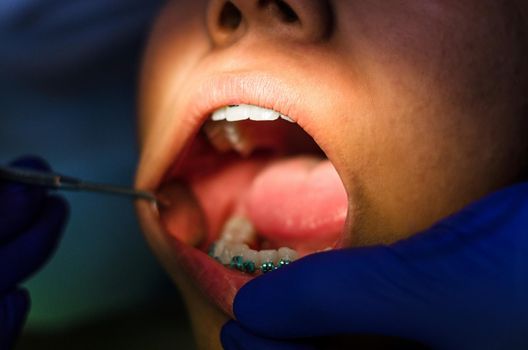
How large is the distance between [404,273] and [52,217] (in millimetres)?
754

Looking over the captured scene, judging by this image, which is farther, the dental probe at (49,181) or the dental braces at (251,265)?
the dental probe at (49,181)

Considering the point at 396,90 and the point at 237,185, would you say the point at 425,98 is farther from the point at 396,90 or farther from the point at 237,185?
the point at 237,185

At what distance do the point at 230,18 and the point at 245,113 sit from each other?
138mm

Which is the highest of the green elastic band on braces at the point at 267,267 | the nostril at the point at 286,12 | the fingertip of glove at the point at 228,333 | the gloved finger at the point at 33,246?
the nostril at the point at 286,12

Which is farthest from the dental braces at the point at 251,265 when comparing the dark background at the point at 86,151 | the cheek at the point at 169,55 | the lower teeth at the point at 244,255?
the dark background at the point at 86,151

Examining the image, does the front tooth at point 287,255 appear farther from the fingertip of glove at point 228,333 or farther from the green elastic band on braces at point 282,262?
the fingertip of glove at point 228,333

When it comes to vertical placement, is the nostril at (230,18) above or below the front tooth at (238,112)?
above

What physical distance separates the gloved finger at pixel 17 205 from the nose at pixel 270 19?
486 millimetres

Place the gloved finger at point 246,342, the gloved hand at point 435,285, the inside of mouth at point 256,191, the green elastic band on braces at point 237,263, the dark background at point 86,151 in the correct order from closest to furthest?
1. the gloved hand at point 435,285
2. the gloved finger at point 246,342
3. the green elastic band on braces at point 237,263
4. the inside of mouth at point 256,191
5. the dark background at point 86,151

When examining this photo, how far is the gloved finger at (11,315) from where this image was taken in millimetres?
1063

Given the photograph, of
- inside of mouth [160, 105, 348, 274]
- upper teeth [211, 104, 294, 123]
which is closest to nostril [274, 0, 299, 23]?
upper teeth [211, 104, 294, 123]

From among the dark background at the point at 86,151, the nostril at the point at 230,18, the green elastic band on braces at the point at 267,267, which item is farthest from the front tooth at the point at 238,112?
the dark background at the point at 86,151

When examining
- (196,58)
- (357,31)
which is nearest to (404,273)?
(357,31)

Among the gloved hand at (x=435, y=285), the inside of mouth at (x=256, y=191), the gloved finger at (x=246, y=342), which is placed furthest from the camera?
the inside of mouth at (x=256, y=191)
